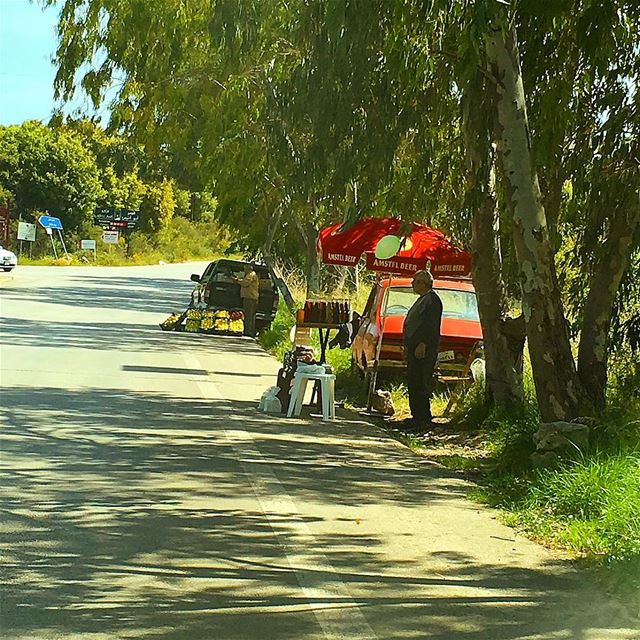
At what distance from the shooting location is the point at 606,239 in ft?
Answer: 39.4

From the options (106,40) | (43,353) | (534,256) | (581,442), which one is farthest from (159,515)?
(106,40)

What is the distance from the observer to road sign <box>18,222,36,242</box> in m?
67.6

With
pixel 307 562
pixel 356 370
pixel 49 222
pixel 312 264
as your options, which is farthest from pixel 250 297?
pixel 49 222

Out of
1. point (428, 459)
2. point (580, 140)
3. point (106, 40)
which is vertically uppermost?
point (106, 40)

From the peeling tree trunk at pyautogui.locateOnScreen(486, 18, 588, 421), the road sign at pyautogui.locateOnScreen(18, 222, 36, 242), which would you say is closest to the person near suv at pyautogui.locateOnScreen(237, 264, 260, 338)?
the peeling tree trunk at pyautogui.locateOnScreen(486, 18, 588, 421)

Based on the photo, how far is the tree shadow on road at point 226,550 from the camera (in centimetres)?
609

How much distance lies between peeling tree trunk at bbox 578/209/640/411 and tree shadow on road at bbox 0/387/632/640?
1834 mm

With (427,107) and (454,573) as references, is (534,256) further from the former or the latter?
(454,573)

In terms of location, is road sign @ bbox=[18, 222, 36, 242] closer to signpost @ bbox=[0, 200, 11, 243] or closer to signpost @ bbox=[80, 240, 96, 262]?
signpost @ bbox=[0, 200, 11, 243]

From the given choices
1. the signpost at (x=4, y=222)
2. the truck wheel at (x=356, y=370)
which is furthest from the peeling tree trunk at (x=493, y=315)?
the signpost at (x=4, y=222)

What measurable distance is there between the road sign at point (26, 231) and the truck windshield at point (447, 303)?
52.8 metres

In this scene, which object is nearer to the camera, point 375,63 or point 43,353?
point 375,63

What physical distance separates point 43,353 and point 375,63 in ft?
33.7

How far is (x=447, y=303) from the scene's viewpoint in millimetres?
18078
